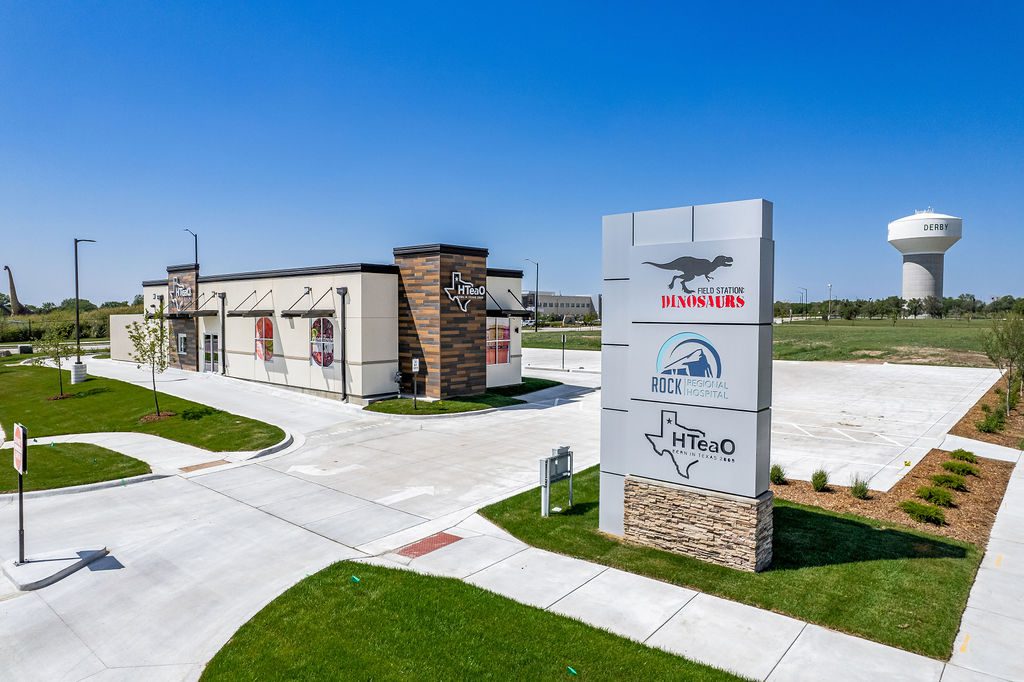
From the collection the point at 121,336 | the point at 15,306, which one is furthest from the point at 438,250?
the point at 15,306

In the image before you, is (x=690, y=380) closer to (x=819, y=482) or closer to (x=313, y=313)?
(x=819, y=482)

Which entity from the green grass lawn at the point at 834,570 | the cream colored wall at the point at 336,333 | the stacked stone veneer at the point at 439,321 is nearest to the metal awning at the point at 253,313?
the cream colored wall at the point at 336,333

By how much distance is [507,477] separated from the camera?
1441 cm

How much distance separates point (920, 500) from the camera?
39.9 ft

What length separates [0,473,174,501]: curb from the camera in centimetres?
1305

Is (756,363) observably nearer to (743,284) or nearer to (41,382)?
(743,284)

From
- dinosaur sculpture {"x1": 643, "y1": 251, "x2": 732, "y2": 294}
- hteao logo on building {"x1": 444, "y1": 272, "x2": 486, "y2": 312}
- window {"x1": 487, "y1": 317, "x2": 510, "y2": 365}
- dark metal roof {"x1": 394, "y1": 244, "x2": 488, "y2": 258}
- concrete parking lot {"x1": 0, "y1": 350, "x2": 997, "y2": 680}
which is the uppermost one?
dark metal roof {"x1": 394, "y1": 244, "x2": 488, "y2": 258}

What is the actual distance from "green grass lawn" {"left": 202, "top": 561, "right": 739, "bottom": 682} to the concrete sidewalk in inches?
16.2

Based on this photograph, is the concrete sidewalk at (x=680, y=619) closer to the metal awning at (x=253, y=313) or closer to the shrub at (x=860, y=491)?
the shrub at (x=860, y=491)

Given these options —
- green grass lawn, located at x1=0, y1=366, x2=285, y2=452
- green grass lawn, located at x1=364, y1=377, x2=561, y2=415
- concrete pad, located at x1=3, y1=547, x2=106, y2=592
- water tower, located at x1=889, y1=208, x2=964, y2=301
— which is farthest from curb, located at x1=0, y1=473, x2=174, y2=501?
water tower, located at x1=889, y1=208, x2=964, y2=301

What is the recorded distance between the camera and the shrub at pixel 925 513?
1092 cm

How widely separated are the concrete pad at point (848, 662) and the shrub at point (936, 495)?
6456 millimetres

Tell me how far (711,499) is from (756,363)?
7.34 ft

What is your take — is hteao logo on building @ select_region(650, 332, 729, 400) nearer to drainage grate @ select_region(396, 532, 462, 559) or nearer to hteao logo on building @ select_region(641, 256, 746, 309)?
hteao logo on building @ select_region(641, 256, 746, 309)
